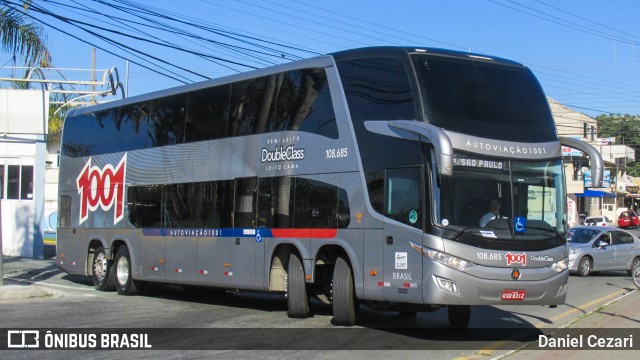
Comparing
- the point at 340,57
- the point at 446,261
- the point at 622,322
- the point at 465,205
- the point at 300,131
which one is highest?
the point at 340,57

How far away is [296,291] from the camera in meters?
12.8

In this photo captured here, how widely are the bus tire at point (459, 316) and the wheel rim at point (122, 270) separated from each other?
860 cm

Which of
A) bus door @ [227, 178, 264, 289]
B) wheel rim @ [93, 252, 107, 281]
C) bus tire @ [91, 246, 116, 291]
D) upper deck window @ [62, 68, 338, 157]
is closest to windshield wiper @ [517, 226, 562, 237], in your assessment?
upper deck window @ [62, 68, 338, 157]

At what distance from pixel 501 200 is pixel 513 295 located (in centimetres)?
134

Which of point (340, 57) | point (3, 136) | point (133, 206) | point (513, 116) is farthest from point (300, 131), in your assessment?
point (3, 136)

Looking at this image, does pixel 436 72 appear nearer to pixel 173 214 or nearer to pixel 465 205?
pixel 465 205

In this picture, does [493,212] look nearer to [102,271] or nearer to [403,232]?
[403,232]

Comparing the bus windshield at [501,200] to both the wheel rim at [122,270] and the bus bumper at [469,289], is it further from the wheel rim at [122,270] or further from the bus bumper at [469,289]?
the wheel rim at [122,270]

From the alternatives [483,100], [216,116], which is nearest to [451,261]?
[483,100]

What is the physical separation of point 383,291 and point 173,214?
21.4 ft

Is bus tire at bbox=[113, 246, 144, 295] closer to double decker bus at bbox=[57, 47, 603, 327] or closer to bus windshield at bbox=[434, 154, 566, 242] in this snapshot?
double decker bus at bbox=[57, 47, 603, 327]

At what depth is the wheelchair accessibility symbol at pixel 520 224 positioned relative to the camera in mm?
10429

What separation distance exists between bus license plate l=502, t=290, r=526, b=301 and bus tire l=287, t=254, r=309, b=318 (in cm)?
378

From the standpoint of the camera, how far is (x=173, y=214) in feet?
52.3
